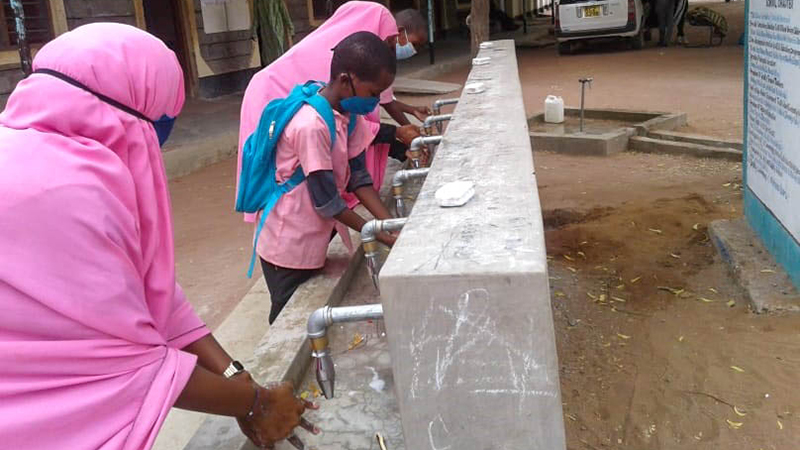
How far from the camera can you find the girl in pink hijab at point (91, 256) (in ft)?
3.93

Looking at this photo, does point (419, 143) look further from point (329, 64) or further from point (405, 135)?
point (329, 64)

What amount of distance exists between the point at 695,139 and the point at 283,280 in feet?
18.1

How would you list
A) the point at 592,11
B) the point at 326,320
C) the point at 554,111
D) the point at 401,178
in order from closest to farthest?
1. the point at 326,320
2. the point at 401,178
3. the point at 554,111
4. the point at 592,11

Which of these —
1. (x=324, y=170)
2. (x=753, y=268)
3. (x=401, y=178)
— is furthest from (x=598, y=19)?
(x=324, y=170)

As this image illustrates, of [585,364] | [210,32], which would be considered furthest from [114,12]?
[585,364]

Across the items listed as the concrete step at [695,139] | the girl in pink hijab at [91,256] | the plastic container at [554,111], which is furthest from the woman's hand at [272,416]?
the plastic container at [554,111]

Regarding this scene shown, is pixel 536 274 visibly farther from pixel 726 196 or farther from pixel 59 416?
pixel 726 196

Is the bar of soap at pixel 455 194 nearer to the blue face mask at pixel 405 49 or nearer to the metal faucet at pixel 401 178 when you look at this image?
the metal faucet at pixel 401 178

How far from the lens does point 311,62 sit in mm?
3764

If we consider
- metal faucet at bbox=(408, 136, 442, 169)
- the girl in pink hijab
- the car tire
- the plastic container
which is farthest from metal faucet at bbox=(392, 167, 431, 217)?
the car tire

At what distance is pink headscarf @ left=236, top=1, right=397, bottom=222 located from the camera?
11.2ft

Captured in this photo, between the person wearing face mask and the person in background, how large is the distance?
54 cm

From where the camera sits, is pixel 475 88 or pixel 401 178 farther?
pixel 475 88

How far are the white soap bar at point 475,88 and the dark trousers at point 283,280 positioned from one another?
1266 millimetres
